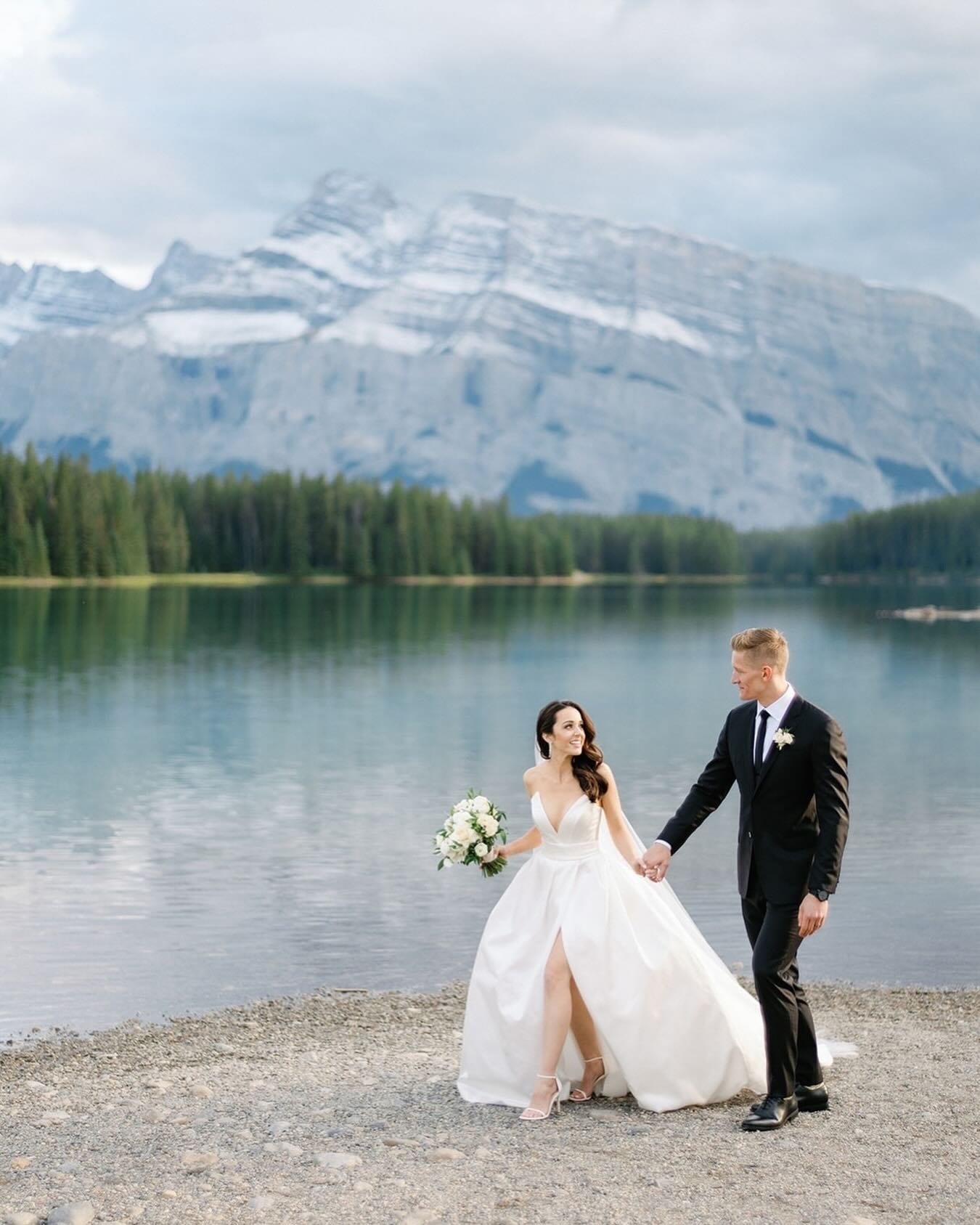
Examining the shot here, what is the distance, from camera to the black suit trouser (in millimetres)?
10219

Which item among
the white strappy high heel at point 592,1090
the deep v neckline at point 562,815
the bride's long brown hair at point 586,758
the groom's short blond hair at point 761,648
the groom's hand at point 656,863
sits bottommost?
the white strappy high heel at point 592,1090

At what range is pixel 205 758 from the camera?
1483 inches

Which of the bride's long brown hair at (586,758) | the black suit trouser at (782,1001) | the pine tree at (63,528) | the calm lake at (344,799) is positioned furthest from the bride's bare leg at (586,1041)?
the pine tree at (63,528)

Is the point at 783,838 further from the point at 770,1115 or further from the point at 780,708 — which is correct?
the point at 770,1115

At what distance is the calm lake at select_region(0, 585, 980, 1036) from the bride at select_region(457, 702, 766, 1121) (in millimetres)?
5844

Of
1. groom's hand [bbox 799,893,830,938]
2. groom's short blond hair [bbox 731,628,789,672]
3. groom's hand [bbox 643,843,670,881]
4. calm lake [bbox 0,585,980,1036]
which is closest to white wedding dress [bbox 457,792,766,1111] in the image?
groom's hand [bbox 643,843,670,881]

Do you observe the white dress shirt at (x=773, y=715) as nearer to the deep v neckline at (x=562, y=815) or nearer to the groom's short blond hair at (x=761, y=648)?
the groom's short blond hair at (x=761, y=648)

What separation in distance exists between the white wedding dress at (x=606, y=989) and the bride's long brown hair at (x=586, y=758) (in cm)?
10

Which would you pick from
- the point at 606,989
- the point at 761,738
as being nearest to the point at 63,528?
the point at 606,989

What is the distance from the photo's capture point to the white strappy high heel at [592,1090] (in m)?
10.8

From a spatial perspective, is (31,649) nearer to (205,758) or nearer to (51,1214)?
(205,758)

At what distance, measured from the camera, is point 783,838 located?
10312mm

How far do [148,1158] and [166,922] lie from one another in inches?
410

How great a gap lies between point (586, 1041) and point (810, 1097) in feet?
5.14
